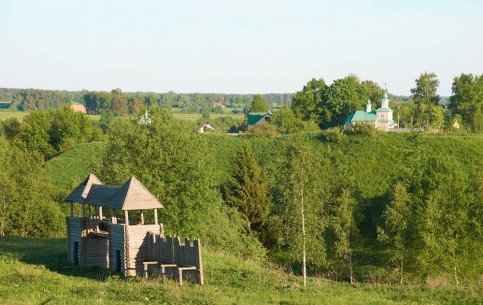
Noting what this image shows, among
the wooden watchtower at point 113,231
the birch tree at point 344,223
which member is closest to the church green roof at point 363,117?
the birch tree at point 344,223

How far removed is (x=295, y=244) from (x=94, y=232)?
1124 centimetres

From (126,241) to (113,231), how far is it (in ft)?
4.99

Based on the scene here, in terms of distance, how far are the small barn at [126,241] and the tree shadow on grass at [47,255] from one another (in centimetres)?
78

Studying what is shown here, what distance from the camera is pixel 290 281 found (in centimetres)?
2978

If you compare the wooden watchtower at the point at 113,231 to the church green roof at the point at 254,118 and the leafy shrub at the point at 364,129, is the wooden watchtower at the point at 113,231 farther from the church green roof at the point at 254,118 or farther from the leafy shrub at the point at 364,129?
the church green roof at the point at 254,118

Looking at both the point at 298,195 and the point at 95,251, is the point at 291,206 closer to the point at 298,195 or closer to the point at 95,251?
the point at 298,195

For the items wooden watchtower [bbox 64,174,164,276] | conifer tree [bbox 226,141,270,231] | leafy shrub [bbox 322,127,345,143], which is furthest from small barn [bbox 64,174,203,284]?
→ leafy shrub [bbox 322,127,345,143]

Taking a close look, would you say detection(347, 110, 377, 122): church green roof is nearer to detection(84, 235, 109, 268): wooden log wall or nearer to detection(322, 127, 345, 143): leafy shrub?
detection(322, 127, 345, 143): leafy shrub

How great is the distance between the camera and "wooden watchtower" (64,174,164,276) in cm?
3002

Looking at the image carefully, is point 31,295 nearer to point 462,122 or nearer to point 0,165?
point 0,165

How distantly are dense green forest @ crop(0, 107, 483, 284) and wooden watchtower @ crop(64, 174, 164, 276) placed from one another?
804 centimetres

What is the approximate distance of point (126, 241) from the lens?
29859 millimetres

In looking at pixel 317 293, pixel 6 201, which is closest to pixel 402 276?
pixel 317 293

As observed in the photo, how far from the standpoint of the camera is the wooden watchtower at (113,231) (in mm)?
30016
